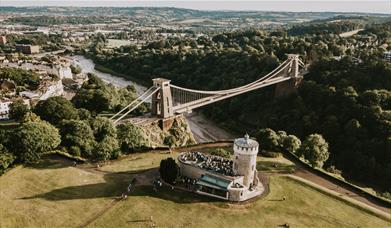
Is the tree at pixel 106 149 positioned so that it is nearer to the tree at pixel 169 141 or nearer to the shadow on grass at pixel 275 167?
the tree at pixel 169 141

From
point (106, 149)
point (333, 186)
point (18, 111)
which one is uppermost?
point (18, 111)

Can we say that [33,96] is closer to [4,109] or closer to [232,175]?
[4,109]

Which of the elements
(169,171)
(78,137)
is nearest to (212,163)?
(169,171)

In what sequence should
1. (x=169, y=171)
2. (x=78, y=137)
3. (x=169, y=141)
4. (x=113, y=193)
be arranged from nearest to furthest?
(x=113, y=193) < (x=169, y=171) < (x=78, y=137) < (x=169, y=141)

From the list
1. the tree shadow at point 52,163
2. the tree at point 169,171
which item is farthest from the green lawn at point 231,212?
the tree shadow at point 52,163

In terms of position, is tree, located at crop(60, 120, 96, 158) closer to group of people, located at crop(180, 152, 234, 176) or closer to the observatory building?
group of people, located at crop(180, 152, 234, 176)

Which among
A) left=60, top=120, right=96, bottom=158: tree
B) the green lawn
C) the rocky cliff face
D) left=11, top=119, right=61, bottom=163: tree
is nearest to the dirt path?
the green lawn
